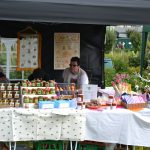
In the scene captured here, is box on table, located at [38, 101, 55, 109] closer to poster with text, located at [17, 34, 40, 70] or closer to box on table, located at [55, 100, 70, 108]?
box on table, located at [55, 100, 70, 108]

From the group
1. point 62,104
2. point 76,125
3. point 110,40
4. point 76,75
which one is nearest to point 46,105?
point 62,104

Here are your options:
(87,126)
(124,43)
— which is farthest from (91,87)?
(124,43)

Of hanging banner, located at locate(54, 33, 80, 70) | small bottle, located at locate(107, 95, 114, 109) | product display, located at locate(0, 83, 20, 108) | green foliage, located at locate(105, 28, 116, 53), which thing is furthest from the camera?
green foliage, located at locate(105, 28, 116, 53)

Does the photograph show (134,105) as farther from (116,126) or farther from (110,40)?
(110,40)

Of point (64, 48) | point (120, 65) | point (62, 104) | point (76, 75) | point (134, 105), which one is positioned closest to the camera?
point (62, 104)

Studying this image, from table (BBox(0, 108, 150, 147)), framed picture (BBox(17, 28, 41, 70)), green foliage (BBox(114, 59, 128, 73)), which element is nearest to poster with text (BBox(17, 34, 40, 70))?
framed picture (BBox(17, 28, 41, 70))

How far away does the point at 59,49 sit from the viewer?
816 centimetres

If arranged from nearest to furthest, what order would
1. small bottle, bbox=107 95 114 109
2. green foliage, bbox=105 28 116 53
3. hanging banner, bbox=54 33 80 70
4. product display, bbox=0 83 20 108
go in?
product display, bbox=0 83 20 108, small bottle, bbox=107 95 114 109, hanging banner, bbox=54 33 80 70, green foliage, bbox=105 28 116 53

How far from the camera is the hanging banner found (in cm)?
811

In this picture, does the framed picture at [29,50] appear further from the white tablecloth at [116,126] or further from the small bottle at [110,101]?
the white tablecloth at [116,126]

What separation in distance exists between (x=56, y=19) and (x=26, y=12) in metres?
0.39

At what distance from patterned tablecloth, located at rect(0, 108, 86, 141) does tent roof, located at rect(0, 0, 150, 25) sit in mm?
1122

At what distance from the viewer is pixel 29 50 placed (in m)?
8.03

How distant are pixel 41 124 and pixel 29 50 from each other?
3.31m
